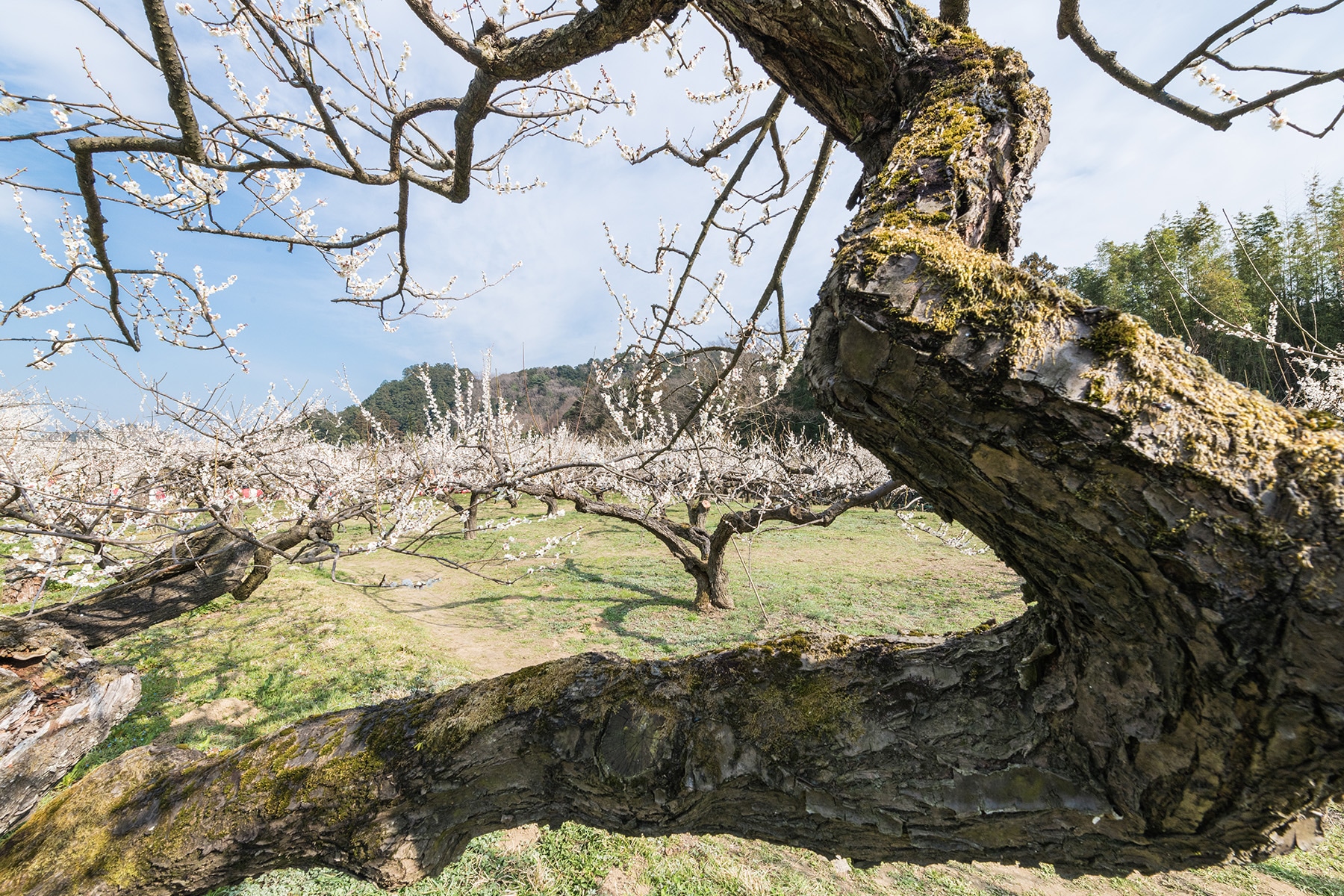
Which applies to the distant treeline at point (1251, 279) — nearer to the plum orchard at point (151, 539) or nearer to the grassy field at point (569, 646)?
the grassy field at point (569, 646)

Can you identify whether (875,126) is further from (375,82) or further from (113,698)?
(113,698)

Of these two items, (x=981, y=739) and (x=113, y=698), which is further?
(x=113, y=698)

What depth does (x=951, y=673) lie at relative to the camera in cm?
122

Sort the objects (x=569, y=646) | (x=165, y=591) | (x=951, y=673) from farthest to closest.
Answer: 1. (x=569, y=646)
2. (x=165, y=591)
3. (x=951, y=673)

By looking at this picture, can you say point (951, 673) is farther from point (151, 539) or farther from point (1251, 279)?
point (1251, 279)

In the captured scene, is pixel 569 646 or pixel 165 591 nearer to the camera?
pixel 165 591

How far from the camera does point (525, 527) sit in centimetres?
1631

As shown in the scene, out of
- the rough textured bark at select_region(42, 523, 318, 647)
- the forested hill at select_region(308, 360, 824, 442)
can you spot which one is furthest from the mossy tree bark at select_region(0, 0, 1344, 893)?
the forested hill at select_region(308, 360, 824, 442)

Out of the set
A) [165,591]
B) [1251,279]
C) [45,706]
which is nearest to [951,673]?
[45,706]

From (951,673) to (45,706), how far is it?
164 inches

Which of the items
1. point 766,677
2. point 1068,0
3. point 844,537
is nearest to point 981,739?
point 766,677

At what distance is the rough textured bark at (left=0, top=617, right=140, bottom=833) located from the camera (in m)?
2.47

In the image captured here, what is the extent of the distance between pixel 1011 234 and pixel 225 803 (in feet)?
8.27

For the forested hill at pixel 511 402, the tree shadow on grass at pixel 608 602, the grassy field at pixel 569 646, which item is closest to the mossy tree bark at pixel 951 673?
the grassy field at pixel 569 646
